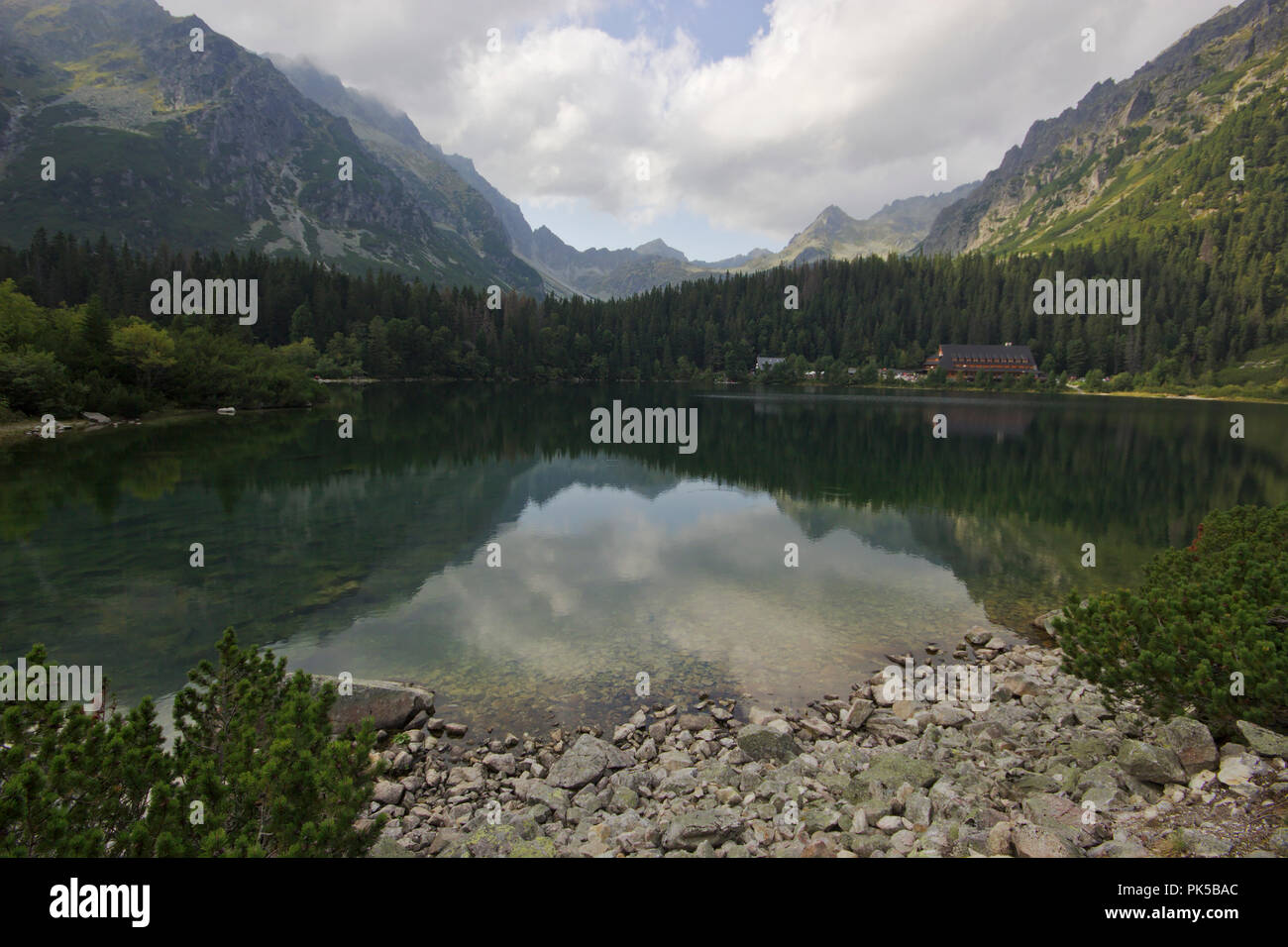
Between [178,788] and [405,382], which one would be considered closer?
[178,788]

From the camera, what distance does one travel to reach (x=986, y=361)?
191 meters

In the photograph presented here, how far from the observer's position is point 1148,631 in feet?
37.3

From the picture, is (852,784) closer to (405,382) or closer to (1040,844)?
(1040,844)

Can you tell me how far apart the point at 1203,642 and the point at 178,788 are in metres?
14.7

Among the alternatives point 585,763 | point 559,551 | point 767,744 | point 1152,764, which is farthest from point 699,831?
point 559,551

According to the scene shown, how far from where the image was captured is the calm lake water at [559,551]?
17344 mm

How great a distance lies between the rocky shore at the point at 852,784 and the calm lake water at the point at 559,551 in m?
1.92

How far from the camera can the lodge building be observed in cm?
18888

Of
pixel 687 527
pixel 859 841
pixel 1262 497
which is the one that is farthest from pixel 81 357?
pixel 1262 497

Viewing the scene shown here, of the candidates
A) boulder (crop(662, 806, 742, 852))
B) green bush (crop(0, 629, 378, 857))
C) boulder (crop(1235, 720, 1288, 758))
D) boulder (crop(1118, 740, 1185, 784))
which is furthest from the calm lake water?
boulder (crop(1235, 720, 1288, 758))

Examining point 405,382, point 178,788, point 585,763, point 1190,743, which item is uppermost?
point 405,382

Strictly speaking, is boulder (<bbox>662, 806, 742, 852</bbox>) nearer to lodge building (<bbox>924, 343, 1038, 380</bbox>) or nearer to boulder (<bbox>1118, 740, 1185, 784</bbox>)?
boulder (<bbox>1118, 740, 1185, 784</bbox>)
